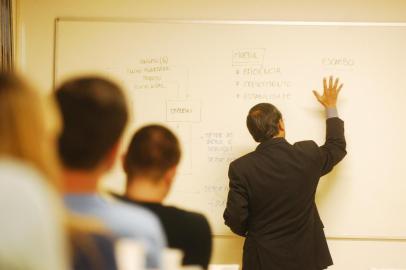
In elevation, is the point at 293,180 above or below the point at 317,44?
below

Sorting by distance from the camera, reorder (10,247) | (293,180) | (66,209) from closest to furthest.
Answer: (10,247) < (66,209) < (293,180)

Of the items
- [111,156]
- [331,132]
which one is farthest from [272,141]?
[111,156]

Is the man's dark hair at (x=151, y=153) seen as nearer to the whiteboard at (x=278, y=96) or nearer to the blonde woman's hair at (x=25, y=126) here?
the blonde woman's hair at (x=25, y=126)

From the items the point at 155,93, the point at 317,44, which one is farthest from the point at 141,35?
the point at 317,44

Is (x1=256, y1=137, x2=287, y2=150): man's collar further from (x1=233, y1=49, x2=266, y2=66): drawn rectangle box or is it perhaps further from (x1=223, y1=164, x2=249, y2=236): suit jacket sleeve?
(x1=233, y1=49, x2=266, y2=66): drawn rectangle box

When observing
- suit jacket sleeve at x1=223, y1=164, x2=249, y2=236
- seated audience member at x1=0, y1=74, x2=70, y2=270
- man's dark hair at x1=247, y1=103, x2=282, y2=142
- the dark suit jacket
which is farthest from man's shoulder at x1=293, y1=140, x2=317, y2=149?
seated audience member at x1=0, y1=74, x2=70, y2=270

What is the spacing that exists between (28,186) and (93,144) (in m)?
0.19

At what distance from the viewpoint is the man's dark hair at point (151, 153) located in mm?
1043

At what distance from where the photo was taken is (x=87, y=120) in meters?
0.77

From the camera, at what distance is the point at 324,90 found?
97.7 inches

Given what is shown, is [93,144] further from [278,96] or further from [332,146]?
[278,96]

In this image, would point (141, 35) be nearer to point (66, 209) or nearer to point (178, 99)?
point (178, 99)

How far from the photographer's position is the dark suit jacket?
2100 mm

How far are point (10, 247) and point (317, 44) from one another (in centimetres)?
224
